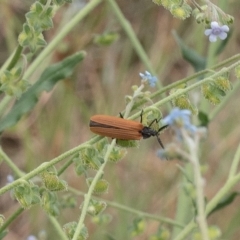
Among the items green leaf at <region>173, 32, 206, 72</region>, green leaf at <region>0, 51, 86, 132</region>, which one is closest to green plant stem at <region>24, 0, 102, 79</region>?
green leaf at <region>0, 51, 86, 132</region>

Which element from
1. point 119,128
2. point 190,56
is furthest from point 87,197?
point 190,56

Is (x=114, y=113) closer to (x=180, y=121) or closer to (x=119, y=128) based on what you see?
(x=119, y=128)

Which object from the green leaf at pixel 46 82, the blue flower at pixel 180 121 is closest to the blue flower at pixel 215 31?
the blue flower at pixel 180 121

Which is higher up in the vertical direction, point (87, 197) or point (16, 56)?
point (16, 56)

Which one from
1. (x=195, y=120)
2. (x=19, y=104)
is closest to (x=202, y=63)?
(x=195, y=120)

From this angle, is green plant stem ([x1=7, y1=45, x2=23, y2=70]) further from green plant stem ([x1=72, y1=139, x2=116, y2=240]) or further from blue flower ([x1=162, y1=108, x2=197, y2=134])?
blue flower ([x1=162, y1=108, x2=197, y2=134])

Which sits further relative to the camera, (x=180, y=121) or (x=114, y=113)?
(x=114, y=113)

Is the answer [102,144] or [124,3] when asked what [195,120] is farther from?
[124,3]

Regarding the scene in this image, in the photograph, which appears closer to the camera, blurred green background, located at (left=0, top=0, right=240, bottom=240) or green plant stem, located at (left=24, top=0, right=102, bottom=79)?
green plant stem, located at (left=24, top=0, right=102, bottom=79)

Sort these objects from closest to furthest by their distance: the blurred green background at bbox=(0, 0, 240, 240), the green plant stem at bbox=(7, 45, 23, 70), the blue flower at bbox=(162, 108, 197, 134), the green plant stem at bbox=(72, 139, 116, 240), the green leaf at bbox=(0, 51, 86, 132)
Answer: the blue flower at bbox=(162, 108, 197, 134)
the green plant stem at bbox=(72, 139, 116, 240)
the green plant stem at bbox=(7, 45, 23, 70)
the green leaf at bbox=(0, 51, 86, 132)
the blurred green background at bbox=(0, 0, 240, 240)
